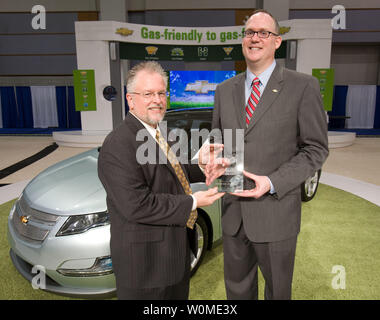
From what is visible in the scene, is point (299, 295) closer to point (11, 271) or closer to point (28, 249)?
point (28, 249)

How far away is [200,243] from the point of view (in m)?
2.41

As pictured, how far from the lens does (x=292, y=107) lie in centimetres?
136

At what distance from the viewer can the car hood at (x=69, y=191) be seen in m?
2.00

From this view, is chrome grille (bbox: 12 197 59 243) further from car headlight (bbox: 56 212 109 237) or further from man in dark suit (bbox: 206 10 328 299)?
man in dark suit (bbox: 206 10 328 299)

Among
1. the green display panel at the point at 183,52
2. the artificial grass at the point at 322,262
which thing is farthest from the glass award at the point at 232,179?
the green display panel at the point at 183,52

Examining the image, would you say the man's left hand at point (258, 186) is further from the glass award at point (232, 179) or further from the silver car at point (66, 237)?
the silver car at point (66, 237)

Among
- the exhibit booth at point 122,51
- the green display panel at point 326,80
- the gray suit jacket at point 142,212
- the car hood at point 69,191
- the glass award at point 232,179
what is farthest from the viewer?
the green display panel at point 326,80

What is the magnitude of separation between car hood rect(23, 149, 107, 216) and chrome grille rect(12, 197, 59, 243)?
0.13 feet

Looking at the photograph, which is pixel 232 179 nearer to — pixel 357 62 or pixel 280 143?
pixel 280 143

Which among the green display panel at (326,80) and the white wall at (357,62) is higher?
the white wall at (357,62)

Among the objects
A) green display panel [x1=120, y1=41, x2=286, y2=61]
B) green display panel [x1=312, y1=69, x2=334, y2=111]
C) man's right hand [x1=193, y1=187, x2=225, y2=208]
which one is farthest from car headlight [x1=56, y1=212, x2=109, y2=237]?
green display panel [x1=312, y1=69, x2=334, y2=111]

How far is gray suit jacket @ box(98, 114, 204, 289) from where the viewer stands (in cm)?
117

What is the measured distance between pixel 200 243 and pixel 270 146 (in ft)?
4.13
